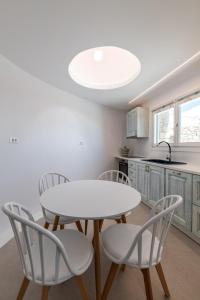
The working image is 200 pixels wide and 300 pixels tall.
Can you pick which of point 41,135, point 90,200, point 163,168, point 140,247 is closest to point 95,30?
point 90,200

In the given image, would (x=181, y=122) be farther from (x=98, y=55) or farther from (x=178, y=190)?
(x=98, y=55)

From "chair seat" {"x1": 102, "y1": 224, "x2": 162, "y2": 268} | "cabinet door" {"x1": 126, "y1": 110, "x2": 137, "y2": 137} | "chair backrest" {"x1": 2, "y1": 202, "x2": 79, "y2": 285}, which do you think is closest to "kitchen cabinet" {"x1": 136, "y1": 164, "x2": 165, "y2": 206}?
"cabinet door" {"x1": 126, "y1": 110, "x2": 137, "y2": 137}

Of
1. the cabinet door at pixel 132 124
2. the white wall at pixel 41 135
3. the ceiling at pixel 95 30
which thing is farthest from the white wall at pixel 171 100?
the white wall at pixel 41 135

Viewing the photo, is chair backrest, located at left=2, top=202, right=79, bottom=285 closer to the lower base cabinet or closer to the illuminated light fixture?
the lower base cabinet

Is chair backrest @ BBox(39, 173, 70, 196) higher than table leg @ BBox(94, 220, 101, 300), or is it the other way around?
chair backrest @ BBox(39, 173, 70, 196)

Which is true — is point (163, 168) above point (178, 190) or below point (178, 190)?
above

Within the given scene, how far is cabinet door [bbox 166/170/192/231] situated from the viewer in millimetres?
1894

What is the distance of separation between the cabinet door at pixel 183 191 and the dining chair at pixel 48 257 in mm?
1368

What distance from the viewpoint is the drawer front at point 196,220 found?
179 centimetres

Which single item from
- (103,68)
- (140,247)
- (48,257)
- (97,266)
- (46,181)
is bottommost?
(97,266)

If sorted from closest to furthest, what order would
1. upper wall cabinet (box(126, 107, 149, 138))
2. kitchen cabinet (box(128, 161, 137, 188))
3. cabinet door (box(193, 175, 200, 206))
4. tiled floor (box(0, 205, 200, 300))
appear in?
tiled floor (box(0, 205, 200, 300)) < cabinet door (box(193, 175, 200, 206)) < kitchen cabinet (box(128, 161, 137, 188)) < upper wall cabinet (box(126, 107, 149, 138))

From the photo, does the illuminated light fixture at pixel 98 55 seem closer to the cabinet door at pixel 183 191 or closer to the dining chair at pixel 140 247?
the cabinet door at pixel 183 191

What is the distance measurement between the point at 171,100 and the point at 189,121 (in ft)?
1.85

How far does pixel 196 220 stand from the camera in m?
1.81
